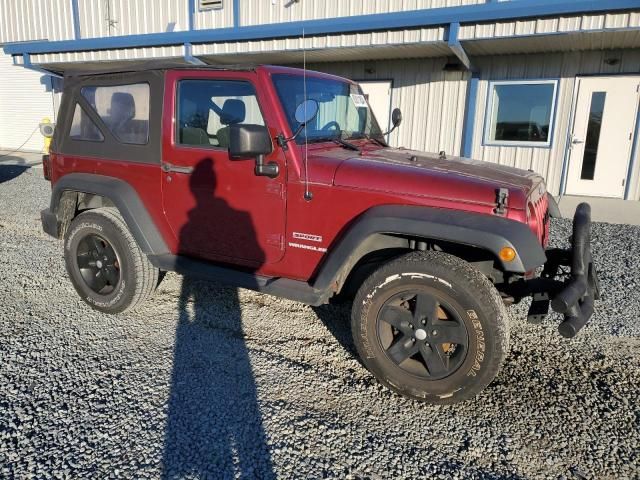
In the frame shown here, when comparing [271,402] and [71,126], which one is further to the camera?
[71,126]

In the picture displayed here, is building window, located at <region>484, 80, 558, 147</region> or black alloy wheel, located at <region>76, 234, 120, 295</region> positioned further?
building window, located at <region>484, 80, 558, 147</region>

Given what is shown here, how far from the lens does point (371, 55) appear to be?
10.5 metres

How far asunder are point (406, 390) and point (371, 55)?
902 centimetres

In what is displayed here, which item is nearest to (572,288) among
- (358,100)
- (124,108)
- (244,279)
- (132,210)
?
(244,279)

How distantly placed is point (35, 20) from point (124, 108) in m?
16.7

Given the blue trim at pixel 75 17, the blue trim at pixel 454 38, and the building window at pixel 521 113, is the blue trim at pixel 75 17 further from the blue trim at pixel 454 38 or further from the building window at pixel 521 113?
the building window at pixel 521 113

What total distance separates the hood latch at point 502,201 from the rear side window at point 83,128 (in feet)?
10.3

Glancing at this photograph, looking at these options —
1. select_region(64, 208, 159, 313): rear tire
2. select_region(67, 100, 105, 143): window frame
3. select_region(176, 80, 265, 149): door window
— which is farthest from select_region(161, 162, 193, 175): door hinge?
select_region(67, 100, 105, 143): window frame

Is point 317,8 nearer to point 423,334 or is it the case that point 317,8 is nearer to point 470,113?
point 470,113

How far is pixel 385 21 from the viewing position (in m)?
8.94

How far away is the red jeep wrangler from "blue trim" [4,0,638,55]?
5.00 m

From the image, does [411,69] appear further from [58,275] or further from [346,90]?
[58,275]

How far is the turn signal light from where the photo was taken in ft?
8.52

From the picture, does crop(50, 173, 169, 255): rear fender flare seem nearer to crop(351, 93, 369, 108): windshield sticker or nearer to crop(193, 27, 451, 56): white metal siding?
crop(351, 93, 369, 108): windshield sticker
